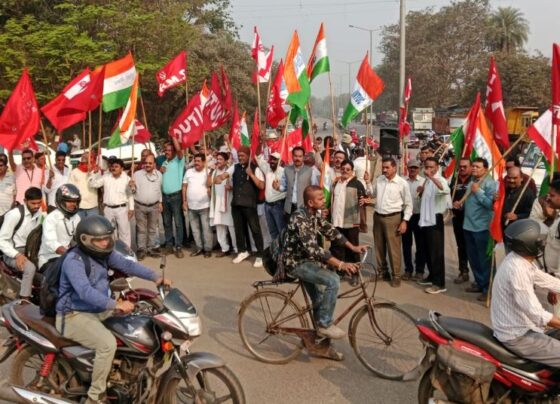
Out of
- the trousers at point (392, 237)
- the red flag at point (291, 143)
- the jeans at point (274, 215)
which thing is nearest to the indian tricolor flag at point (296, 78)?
the red flag at point (291, 143)

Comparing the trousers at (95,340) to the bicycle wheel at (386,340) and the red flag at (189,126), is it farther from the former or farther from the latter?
the red flag at (189,126)

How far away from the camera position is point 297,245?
4957mm

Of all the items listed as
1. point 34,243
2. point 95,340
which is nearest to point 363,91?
point 34,243

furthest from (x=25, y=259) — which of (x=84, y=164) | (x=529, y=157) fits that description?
(x=529, y=157)

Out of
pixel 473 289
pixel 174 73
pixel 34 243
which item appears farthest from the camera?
pixel 174 73

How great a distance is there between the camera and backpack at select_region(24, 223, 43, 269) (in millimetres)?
5633

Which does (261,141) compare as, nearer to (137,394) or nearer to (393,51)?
(137,394)

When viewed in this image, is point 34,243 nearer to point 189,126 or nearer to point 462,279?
point 189,126

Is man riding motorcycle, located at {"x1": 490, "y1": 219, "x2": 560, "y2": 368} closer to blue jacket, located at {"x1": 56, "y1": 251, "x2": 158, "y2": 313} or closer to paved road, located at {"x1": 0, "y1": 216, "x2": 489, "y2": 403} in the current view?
paved road, located at {"x1": 0, "y1": 216, "x2": 489, "y2": 403}

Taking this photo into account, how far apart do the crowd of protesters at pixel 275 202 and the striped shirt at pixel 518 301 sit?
243 centimetres

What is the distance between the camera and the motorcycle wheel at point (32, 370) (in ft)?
13.2

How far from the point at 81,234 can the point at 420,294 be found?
4633mm

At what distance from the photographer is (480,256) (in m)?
7.05

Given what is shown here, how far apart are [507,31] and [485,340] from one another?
59635 millimetres
